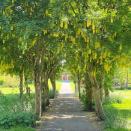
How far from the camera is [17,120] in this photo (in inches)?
803

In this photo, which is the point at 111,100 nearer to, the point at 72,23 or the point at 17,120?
the point at 17,120

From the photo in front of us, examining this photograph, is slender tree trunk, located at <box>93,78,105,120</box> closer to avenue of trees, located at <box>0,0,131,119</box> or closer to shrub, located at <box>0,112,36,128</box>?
shrub, located at <box>0,112,36,128</box>

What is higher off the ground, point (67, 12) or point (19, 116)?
point (67, 12)

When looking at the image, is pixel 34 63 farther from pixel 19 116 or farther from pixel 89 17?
pixel 89 17

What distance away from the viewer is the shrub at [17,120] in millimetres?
20047

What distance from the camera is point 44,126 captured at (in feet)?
71.3

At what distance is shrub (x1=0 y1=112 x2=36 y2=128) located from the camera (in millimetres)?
20047

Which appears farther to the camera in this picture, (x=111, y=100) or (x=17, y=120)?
(x=111, y=100)

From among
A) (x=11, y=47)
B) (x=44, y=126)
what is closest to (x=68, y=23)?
(x=11, y=47)

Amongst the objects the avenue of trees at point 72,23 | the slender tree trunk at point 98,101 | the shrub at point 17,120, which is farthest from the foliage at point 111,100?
the avenue of trees at point 72,23

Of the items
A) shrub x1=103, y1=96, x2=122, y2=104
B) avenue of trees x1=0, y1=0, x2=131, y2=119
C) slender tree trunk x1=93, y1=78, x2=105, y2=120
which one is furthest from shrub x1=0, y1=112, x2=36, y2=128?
shrub x1=103, y1=96, x2=122, y2=104

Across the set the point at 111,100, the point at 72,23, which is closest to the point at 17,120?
the point at 72,23

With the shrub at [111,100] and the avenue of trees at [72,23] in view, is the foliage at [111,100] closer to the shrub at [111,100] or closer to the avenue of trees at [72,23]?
the shrub at [111,100]

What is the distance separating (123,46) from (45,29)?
3.25 meters
